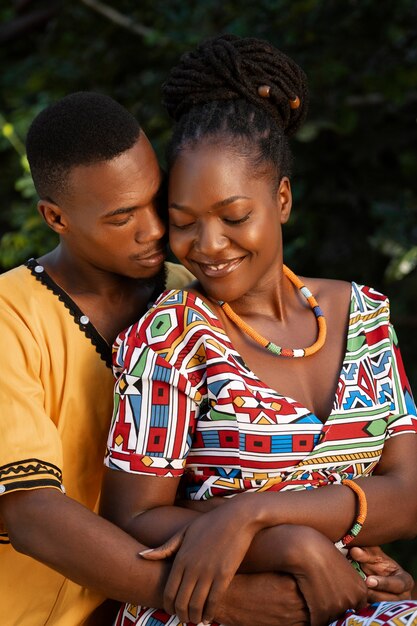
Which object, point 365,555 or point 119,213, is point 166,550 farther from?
point 119,213

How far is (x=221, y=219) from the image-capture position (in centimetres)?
255

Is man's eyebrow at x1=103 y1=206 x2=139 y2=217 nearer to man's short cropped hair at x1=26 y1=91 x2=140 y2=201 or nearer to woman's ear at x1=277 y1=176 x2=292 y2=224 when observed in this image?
man's short cropped hair at x1=26 y1=91 x2=140 y2=201

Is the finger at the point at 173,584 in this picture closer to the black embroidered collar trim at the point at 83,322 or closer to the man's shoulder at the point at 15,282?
the black embroidered collar trim at the point at 83,322

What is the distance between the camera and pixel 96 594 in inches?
106

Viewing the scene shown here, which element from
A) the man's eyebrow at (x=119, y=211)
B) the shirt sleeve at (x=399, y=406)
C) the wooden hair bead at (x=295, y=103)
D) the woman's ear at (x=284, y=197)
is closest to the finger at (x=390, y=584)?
the shirt sleeve at (x=399, y=406)

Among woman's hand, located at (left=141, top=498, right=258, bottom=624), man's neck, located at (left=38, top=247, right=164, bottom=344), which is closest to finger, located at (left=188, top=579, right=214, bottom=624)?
woman's hand, located at (left=141, top=498, right=258, bottom=624)

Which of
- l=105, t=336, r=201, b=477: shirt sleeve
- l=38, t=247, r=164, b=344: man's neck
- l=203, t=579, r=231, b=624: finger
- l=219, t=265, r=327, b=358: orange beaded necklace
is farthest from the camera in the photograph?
l=38, t=247, r=164, b=344: man's neck

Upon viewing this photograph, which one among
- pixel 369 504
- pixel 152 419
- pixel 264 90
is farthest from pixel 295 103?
pixel 369 504

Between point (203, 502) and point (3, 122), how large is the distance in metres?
3.01

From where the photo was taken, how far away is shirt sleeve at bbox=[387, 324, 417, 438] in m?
2.70

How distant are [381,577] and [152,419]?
2.25ft

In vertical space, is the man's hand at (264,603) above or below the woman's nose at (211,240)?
below

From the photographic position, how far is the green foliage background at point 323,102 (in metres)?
4.30

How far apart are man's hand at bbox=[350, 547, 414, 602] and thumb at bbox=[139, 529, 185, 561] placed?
0.46 metres
